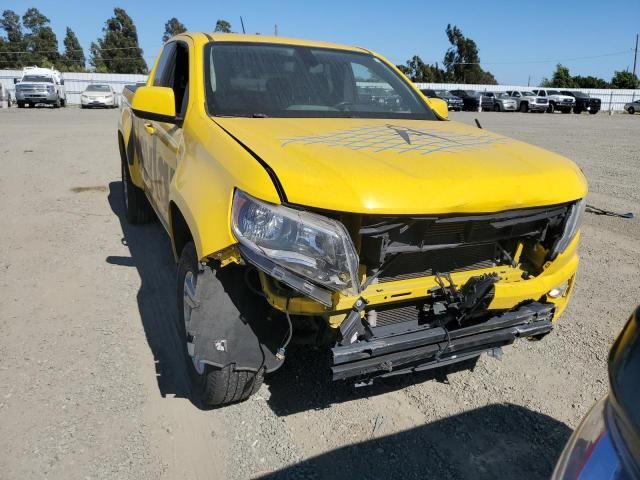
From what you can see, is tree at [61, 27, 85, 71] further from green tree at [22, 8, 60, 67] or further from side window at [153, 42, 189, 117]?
side window at [153, 42, 189, 117]

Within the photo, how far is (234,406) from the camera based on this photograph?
2777mm

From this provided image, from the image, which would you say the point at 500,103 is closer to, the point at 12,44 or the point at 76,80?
the point at 76,80

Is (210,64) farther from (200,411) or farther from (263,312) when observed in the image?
(200,411)

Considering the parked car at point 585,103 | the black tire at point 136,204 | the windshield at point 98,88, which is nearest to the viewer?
the black tire at point 136,204

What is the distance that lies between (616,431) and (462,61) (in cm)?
8434

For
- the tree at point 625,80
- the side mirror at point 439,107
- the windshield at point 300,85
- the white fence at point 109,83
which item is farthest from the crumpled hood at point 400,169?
the tree at point 625,80

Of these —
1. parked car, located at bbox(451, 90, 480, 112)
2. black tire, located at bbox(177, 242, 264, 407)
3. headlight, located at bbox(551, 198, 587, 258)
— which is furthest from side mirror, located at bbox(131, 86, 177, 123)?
parked car, located at bbox(451, 90, 480, 112)

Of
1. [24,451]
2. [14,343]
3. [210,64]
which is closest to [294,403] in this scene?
[24,451]

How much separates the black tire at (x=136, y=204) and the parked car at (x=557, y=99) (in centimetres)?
3820

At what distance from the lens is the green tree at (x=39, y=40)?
78.7 meters

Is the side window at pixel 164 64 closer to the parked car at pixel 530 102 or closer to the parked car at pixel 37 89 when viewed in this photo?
the parked car at pixel 37 89

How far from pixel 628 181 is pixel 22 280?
8.98m

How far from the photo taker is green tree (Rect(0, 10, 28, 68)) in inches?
2990

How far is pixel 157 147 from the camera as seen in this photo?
12.2ft
